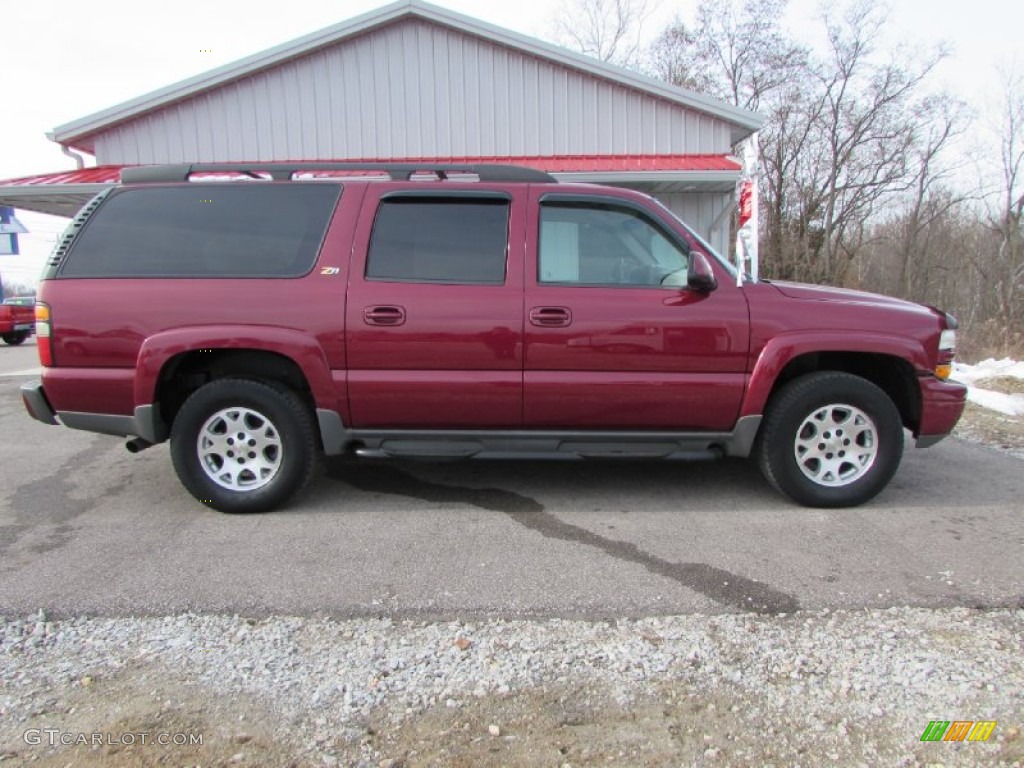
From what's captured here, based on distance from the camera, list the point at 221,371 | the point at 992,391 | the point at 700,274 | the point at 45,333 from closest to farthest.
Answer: the point at 700,274
the point at 45,333
the point at 221,371
the point at 992,391

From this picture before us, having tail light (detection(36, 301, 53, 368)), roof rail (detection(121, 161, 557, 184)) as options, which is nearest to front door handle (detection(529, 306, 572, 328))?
roof rail (detection(121, 161, 557, 184))

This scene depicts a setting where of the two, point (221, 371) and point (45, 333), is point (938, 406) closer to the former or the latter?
point (221, 371)

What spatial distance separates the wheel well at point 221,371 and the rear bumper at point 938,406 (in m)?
3.74

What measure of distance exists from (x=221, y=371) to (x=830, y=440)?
12.4 ft

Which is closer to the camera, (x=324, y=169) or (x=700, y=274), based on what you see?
(x=700, y=274)

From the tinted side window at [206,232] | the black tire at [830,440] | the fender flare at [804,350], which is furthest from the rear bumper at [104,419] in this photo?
the black tire at [830,440]

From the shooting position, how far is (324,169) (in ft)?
13.2

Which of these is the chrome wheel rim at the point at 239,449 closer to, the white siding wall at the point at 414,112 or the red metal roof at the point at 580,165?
the red metal roof at the point at 580,165

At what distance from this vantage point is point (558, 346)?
3.76 meters

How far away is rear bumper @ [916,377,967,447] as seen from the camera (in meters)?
3.90

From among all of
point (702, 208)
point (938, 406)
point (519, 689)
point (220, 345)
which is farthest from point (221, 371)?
point (702, 208)

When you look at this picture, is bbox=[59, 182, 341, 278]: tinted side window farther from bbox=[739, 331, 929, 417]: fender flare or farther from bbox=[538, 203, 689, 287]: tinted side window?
bbox=[739, 331, 929, 417]: fender flare

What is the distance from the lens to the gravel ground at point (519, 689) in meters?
2.02

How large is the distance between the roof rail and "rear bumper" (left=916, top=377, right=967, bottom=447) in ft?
8.61
